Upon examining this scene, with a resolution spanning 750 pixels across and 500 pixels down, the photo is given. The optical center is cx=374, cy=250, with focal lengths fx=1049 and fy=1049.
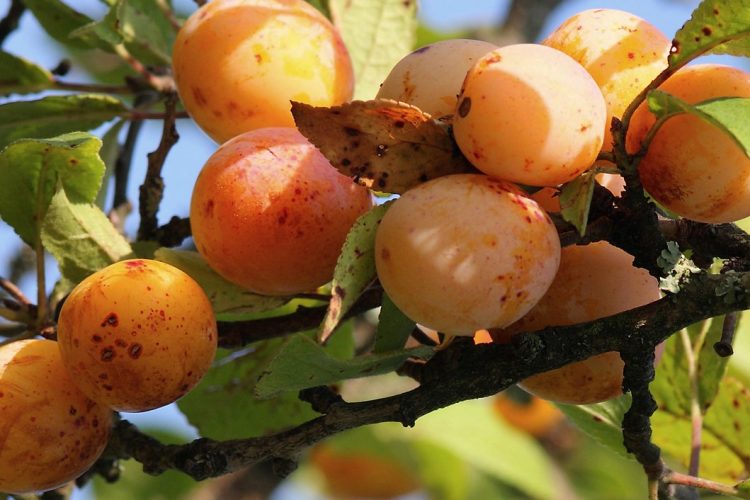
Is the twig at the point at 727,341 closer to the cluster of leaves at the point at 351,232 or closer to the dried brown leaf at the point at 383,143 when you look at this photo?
the cluster of leaves at the point at 351,232

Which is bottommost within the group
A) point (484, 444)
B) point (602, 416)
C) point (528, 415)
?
point (528, 415)

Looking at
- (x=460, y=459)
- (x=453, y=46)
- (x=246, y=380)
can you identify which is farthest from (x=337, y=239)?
(x=460, y=459)

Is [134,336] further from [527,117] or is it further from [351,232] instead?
[527,117]

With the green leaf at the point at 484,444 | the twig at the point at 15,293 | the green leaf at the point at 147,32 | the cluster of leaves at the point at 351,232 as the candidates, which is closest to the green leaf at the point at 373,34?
the cluster of leaves at the point at 351,232

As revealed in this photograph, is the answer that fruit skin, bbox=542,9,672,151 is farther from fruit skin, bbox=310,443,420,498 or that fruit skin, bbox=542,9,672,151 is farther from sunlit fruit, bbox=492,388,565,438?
sunlit fruit, bbox=492,388,565,438

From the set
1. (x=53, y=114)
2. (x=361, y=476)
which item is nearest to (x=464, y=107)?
(x=53, y=114)

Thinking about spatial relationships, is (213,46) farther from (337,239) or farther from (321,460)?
(321,460)
